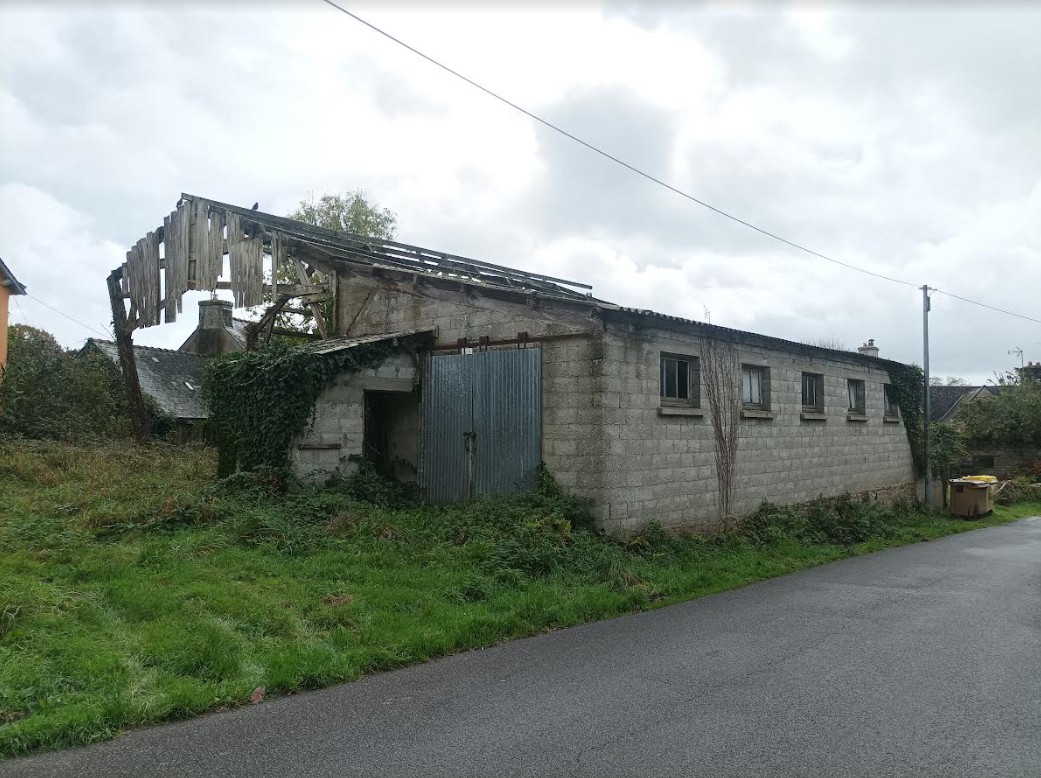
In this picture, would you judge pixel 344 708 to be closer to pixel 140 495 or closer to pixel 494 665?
pixel 494 665

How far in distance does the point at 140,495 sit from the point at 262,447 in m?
1.85

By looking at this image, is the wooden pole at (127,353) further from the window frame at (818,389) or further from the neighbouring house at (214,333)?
the window frame at (818,389)

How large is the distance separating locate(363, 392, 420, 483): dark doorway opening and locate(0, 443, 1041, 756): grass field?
1.44m

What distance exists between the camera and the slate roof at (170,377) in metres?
24.4

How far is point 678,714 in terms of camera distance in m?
5.02

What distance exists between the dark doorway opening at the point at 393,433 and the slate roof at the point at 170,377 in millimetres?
11851

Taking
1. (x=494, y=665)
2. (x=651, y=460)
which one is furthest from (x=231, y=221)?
(x=494, y=665)

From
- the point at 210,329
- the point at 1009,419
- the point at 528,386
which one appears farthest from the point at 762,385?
the point at 210,329

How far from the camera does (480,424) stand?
40.1ft

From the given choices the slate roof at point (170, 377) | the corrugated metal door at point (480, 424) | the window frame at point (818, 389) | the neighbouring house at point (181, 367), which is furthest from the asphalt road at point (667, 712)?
the slate roof at point (170, 377)

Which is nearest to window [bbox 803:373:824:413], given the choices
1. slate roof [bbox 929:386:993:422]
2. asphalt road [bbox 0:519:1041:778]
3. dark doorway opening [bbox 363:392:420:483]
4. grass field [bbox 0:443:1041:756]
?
grass field [bbox 0:443:1041:756]

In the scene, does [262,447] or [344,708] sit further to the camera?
[262,447]

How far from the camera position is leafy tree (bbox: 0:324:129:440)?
17.0m

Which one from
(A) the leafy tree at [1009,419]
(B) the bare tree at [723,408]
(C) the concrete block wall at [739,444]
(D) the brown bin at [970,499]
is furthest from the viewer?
(A) the leafy tree at [1009,419]
